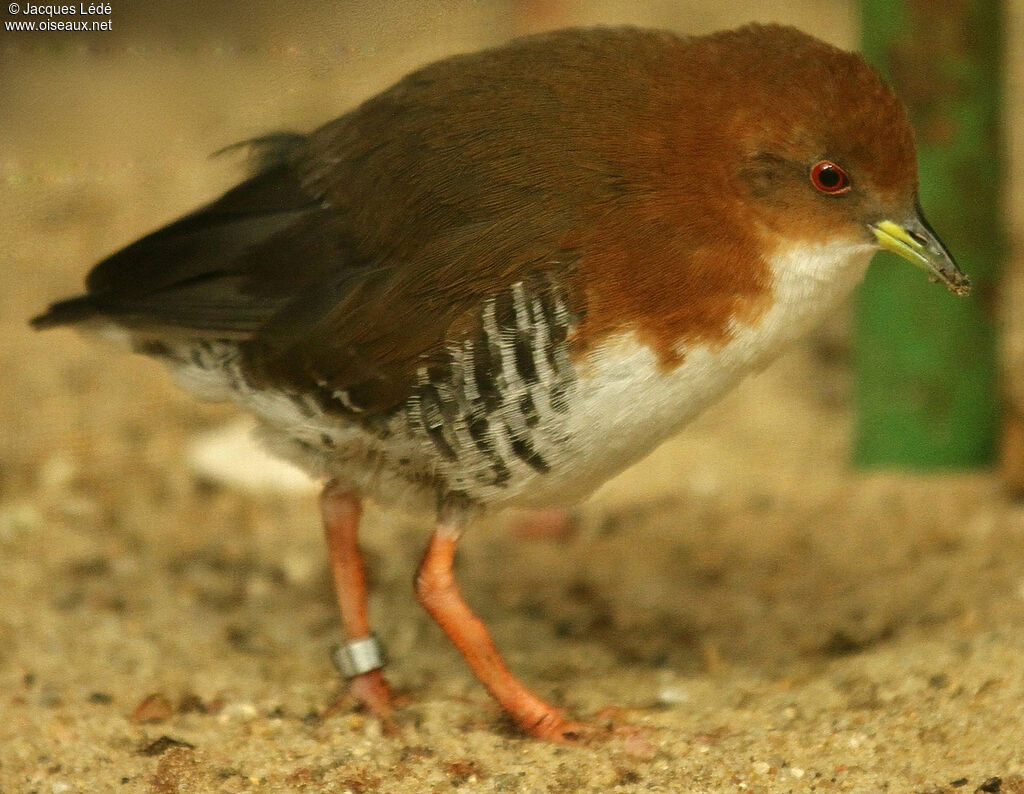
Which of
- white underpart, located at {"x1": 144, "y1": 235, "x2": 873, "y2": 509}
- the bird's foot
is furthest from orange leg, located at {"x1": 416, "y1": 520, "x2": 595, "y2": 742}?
white underpart, located at {"x1": 144, "y1": 235, "x2": 873, "y2": 509}

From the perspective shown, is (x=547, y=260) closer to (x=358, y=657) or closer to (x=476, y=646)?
(x=476, y=646)

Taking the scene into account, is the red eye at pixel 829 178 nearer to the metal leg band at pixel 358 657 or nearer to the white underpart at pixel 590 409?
the white underpart at pixel 590 409

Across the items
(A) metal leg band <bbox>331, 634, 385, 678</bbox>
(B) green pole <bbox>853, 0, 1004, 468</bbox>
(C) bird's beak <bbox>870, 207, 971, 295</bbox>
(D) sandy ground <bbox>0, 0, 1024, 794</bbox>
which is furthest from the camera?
(B) green pole <bbox>853, 0, 1004, 468</bbox>

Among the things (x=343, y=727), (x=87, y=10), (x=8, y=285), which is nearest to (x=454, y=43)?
(x=87, y=10)

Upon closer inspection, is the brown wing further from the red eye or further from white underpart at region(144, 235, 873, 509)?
the red eye

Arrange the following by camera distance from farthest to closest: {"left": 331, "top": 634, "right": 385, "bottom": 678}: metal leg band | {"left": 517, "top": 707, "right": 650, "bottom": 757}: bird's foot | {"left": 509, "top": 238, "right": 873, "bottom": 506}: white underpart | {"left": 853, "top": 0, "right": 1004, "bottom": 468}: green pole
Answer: {"left": 853, "top": 0, "right": 1004, "bottom": 468}: green pole → {"left": 331, "top": 634, "right": 385, "bottom": 678}: metal leg band → {"left": 517, "top": 707, "right": 650, "bottom": 757}: bird's foot → {"left": 509, "top": 238, "right": 873, "bottom": 506}: white underpart

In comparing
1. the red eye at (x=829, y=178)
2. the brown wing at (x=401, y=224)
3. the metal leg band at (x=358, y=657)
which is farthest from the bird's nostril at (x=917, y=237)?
the metal leg band at (x=358, y=657)

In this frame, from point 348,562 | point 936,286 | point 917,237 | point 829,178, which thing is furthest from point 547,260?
point 936,286
